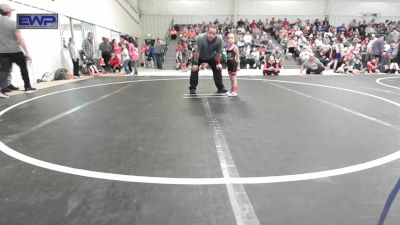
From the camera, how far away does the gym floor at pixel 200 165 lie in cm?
188

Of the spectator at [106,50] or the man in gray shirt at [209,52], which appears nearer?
the man in gray shirt at [209,52]

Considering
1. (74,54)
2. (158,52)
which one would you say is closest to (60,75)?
(74,54)

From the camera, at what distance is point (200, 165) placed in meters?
2.60

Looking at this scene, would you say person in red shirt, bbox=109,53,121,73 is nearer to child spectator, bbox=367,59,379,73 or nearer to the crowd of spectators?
the crowd of spectators

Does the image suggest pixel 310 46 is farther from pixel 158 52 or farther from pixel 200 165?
pixel 200 165

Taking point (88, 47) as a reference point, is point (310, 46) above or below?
above

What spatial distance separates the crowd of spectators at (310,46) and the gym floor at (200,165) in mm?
6078

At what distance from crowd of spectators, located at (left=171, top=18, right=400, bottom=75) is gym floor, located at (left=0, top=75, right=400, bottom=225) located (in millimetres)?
6078

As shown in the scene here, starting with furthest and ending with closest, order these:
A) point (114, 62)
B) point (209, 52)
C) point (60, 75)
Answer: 1. point (114, 62)
2. point (60, 75)
3. point (209, 52)

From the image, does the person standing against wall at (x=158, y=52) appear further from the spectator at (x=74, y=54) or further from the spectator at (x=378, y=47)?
the spectator at (x=378, y=47)

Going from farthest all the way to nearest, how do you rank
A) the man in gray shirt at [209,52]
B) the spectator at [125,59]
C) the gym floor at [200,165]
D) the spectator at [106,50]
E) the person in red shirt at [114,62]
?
the person in red shirt at [114,62] → the spectator at [106,50] → the spectator at [125,59] → the man in gray shirt at [209,52] → the gym floor at [200,165]

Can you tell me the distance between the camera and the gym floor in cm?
188

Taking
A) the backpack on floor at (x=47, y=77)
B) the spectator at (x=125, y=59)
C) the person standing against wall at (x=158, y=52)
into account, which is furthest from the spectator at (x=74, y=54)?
the person standing against wall at (x=158, y=52)

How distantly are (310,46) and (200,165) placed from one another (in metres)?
16.6
